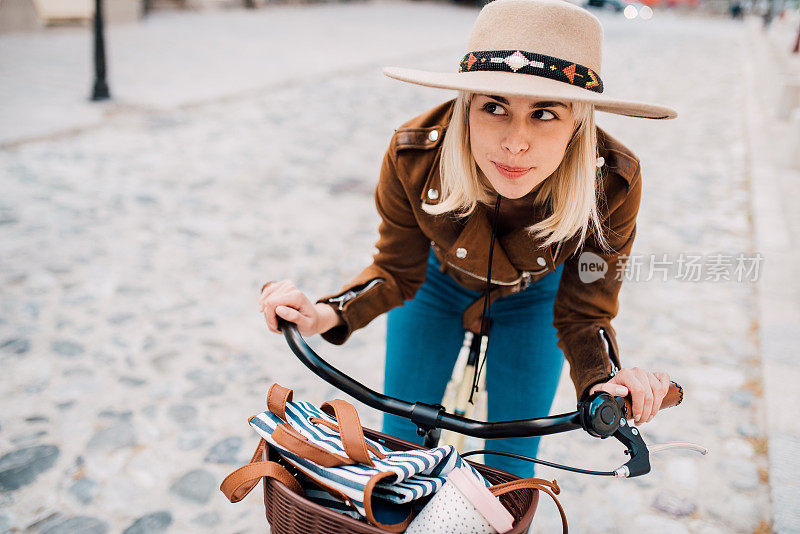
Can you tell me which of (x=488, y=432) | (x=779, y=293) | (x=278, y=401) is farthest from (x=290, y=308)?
(x=779, y=293)

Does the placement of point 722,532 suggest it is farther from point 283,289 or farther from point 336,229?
point 336,229

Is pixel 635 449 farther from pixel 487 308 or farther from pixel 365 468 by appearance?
pixel 487 308

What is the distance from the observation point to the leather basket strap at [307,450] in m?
1.24

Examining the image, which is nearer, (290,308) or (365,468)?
(365,468)

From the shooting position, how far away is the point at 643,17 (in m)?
31.8

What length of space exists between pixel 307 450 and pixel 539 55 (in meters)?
1.03

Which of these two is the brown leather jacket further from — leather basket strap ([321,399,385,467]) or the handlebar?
leather basket strap ([321,399,385,467])

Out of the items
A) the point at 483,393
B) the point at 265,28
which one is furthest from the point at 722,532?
the point at 265,28

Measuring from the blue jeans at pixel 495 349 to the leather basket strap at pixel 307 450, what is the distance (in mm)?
1000

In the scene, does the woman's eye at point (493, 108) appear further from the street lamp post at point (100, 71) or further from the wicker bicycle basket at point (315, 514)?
the street lamp post at point (100, 71)

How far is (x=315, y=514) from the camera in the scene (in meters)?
1.18

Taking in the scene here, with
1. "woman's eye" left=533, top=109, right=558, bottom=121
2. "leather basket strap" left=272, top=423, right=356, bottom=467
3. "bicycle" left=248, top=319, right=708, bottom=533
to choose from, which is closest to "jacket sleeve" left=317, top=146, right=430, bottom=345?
"bicycle" left=248, top=319, right=708, bottom=533

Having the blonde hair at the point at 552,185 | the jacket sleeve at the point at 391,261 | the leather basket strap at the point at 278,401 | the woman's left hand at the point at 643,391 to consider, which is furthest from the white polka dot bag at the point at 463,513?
the blonde hair at the point at 552,185

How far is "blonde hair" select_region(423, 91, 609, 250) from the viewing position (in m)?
1.75
